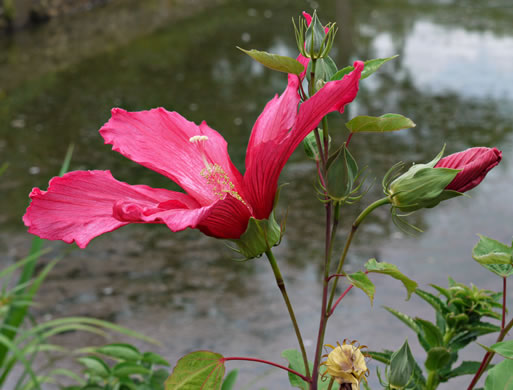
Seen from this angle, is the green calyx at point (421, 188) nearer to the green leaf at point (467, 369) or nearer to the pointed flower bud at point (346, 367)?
the pointed flower bud at point (346, 367)

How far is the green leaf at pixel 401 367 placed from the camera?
0.63 m

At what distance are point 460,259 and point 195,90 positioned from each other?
319 cm

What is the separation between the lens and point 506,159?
4.21 m

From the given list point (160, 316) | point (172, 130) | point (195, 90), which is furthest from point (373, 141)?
point (172, 130)

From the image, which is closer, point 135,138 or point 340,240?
point 135,138

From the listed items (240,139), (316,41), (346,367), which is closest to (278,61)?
(316,41)

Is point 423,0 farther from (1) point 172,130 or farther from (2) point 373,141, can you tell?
(1) point 172,130

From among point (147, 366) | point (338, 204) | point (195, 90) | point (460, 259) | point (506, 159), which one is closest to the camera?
point (338, 204)

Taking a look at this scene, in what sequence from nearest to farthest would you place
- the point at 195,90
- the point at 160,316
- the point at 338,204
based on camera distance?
the point at 338,204, the point at 160,316, the point at 195,90

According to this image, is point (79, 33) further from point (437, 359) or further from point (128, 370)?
point (437, 359)

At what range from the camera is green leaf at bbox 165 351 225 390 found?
61cm

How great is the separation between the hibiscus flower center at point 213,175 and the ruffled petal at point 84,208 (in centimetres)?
5

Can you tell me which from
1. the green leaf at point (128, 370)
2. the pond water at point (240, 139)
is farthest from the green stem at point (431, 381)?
the green leaf at point (128, 370)

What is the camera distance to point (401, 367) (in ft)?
2.06
